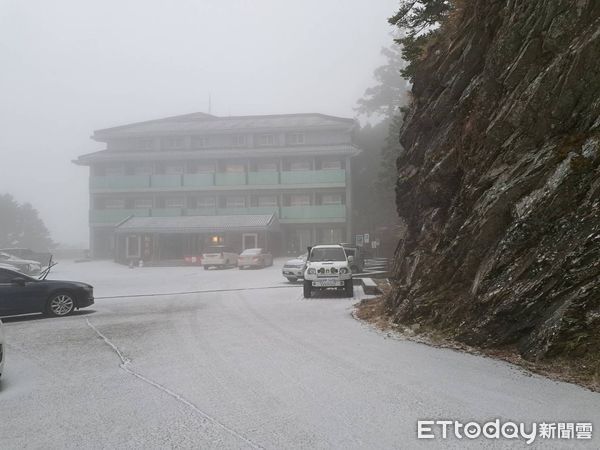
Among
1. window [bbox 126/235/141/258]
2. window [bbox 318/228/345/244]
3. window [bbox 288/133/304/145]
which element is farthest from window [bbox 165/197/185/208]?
window [bbox 318/228/345/244]

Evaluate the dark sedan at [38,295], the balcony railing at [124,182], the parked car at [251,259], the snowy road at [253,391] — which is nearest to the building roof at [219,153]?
the balcony railing at [124,182]

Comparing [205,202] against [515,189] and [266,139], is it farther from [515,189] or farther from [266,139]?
[515,189]

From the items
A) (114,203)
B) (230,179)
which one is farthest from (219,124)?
(114,203)

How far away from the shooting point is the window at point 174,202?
44719mm

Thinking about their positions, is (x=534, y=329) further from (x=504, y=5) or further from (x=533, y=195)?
(x=504, y=5)

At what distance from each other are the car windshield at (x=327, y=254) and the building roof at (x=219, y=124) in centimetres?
2881

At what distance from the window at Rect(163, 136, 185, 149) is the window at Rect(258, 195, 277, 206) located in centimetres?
1056

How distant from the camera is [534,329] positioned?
21.6 ft

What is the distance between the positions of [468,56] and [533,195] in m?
4.48

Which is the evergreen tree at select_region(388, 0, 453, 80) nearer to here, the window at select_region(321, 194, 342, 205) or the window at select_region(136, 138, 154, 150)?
the window at select_region(321, 194, 342, 205)

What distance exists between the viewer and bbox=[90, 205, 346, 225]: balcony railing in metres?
41.3

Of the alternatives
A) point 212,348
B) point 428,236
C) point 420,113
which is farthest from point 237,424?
point 420,113

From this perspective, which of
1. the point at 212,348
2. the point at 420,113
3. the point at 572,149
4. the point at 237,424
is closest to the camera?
the point at 237,424

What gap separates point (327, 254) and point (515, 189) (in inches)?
393
